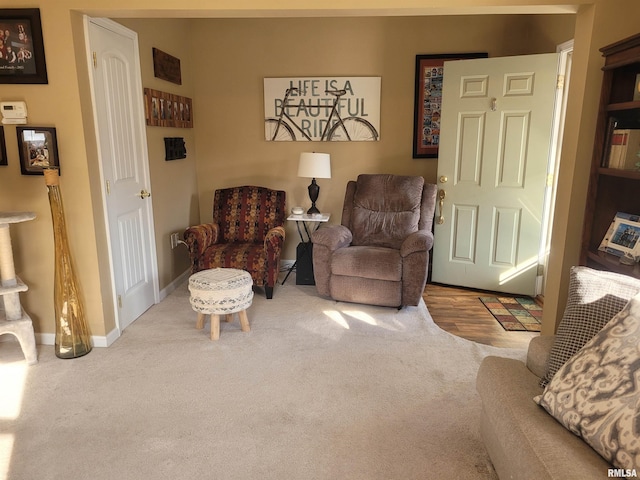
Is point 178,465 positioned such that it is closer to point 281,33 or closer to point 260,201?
A: point 260,201

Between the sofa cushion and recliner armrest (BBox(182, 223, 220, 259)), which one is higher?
recliner armrest (BBox(182, 223, 220, 259))

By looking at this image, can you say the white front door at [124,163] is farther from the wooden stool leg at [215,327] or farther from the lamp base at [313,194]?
the lamp base at [313,194]

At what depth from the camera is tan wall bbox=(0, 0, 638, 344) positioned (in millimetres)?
2307

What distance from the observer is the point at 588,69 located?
2219mm

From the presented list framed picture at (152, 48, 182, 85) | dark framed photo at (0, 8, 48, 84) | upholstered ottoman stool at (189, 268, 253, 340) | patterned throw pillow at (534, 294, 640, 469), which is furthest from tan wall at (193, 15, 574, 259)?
patterned throw pillow at (534, 294, 640, 469)

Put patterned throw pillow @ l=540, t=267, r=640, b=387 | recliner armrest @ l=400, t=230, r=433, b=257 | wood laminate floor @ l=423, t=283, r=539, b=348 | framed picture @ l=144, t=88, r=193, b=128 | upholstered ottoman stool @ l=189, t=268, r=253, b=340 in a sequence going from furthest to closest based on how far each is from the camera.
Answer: framed picture @ l=144, t=88, r=193, b=128, recliner armrest @ l=400, t=230, r=433, b=257, wood laminate floor @ l=423, t=283, r=539, b=348, upholstered ottoman stool @ l=189, t=268, r=253, b=340, patterned throw pillow @ l=540, t=267, r=640, b=387

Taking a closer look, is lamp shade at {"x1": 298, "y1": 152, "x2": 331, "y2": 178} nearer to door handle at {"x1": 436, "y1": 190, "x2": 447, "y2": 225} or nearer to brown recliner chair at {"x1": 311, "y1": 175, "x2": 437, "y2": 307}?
brown recliner chair at {"x1": 311, "y1": 175, "x2": 437, "y2": 307}

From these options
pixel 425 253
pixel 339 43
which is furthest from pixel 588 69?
pixel 339 43

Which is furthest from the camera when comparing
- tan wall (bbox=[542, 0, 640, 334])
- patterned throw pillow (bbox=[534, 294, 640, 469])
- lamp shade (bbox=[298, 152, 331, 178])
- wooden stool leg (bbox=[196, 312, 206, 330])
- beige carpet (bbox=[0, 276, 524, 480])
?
lamp shade (bbox=[298, 152, 331, 178])

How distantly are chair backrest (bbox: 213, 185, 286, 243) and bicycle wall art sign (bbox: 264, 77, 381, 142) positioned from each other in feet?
2.39

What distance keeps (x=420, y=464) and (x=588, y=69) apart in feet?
6.59

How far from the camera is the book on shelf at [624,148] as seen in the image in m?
1.99

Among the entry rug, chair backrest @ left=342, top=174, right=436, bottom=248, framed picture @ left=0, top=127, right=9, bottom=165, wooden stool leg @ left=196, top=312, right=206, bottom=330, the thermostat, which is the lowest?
the entry rug

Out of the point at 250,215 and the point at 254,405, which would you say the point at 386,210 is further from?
the point at 254,405
